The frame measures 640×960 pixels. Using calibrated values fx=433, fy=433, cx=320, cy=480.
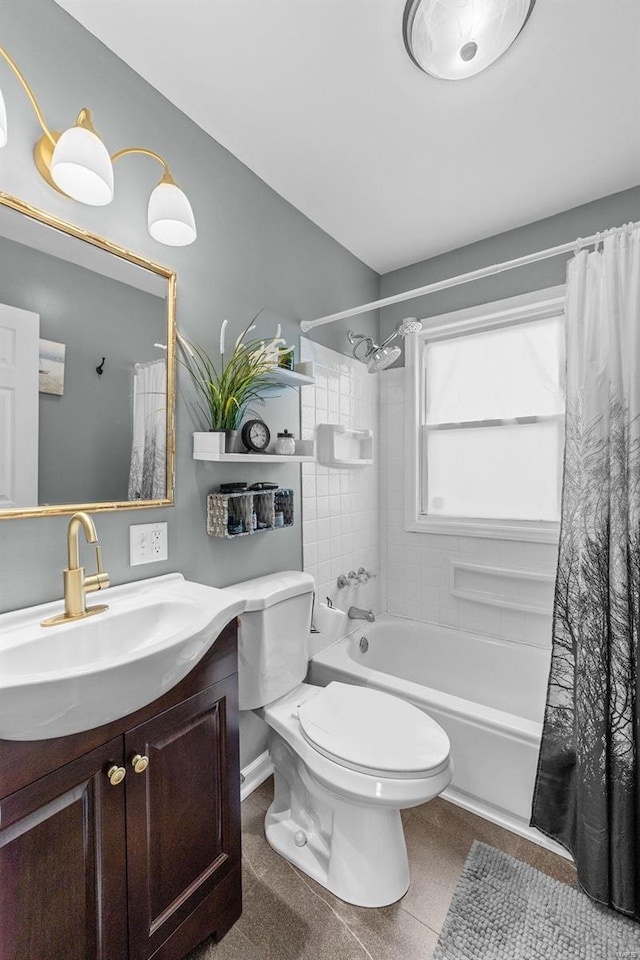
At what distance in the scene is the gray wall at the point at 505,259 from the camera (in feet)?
6.50

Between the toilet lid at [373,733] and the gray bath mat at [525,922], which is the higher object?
the toilet lid at [373,733]

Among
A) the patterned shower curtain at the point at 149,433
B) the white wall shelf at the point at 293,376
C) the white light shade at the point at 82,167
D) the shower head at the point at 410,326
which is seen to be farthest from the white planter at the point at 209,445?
the shower head at the point at 410,326

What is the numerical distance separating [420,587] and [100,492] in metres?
1.88

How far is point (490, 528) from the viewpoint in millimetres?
2309

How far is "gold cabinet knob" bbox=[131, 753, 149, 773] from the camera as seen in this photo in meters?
0.92

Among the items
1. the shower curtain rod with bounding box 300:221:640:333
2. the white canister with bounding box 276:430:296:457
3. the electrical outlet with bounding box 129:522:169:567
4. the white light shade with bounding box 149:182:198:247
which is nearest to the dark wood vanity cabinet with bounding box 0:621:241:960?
the electrical outlet with bounding box 129:522:169:567

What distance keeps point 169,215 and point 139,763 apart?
1419 millimetres

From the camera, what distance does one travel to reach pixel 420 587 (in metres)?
2.55

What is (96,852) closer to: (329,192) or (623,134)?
(329,192)

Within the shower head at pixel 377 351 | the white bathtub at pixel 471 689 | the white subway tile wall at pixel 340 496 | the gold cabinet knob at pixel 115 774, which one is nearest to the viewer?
the gold cabinet knob at pixel 115 774

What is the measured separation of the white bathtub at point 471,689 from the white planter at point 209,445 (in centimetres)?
111

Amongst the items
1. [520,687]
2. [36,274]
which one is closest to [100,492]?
[36,274]

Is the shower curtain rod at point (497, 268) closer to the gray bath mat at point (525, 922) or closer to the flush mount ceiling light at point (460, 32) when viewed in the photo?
the flush mount ceiling light at point (460, 32)

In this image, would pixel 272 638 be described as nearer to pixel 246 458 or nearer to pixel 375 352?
pixel 246 458
